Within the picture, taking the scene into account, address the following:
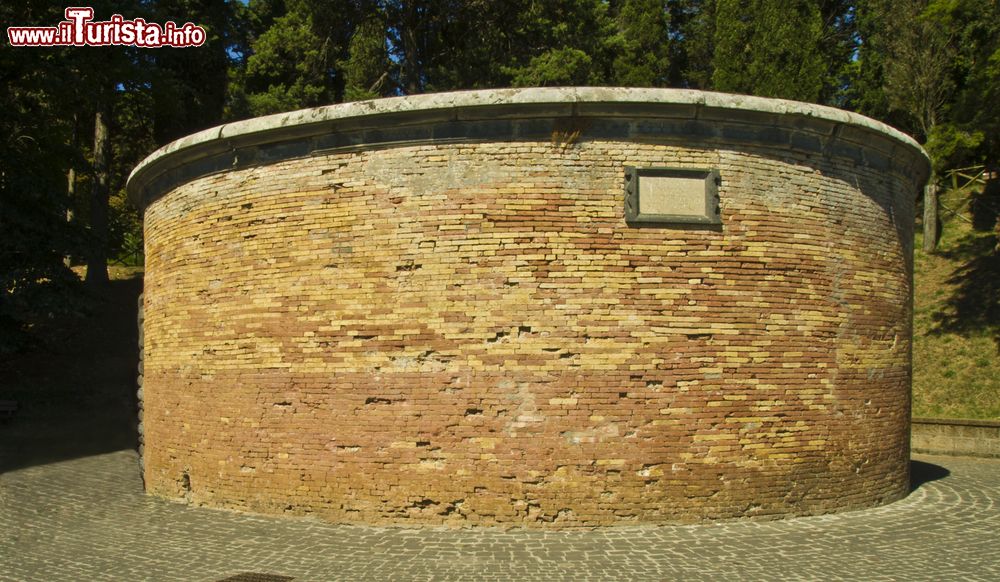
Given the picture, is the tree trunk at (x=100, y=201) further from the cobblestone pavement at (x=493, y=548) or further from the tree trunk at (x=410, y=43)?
the cobblestone pavement at (x=493, y=548)

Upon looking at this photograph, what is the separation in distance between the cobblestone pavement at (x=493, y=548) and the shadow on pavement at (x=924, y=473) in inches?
67.1

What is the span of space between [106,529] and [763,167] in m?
8.08

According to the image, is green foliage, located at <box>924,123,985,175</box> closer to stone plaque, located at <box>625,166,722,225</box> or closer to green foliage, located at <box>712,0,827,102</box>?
green foliage, located at <box>712,0,827,102</box>

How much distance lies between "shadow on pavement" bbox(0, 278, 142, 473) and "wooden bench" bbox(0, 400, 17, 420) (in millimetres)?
123

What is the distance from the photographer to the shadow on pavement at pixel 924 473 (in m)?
11.0

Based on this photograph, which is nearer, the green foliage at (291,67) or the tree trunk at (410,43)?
the tree trunk at (410,43)

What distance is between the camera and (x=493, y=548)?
22.9ft

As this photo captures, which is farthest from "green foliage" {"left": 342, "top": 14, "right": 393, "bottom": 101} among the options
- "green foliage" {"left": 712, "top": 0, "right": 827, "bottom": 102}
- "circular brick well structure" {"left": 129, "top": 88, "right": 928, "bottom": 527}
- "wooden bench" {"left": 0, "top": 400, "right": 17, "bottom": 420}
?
"circular brick well structure" {"left": 129, "top": 88, "right": 928, "bottom": 527}

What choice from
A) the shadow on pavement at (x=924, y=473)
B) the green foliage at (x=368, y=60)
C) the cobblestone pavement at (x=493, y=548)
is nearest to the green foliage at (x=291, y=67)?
the green foliage at (x=368, y=60)

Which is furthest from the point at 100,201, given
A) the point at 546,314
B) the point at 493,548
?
the point at 493,548

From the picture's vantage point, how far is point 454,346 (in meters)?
7.80

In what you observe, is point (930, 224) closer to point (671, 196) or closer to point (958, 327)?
point (958, 327)

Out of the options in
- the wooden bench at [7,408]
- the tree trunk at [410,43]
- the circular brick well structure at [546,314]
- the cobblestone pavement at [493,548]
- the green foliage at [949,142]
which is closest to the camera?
the cobblestone pavement at [493,548]

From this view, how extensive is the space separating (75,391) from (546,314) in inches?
616
